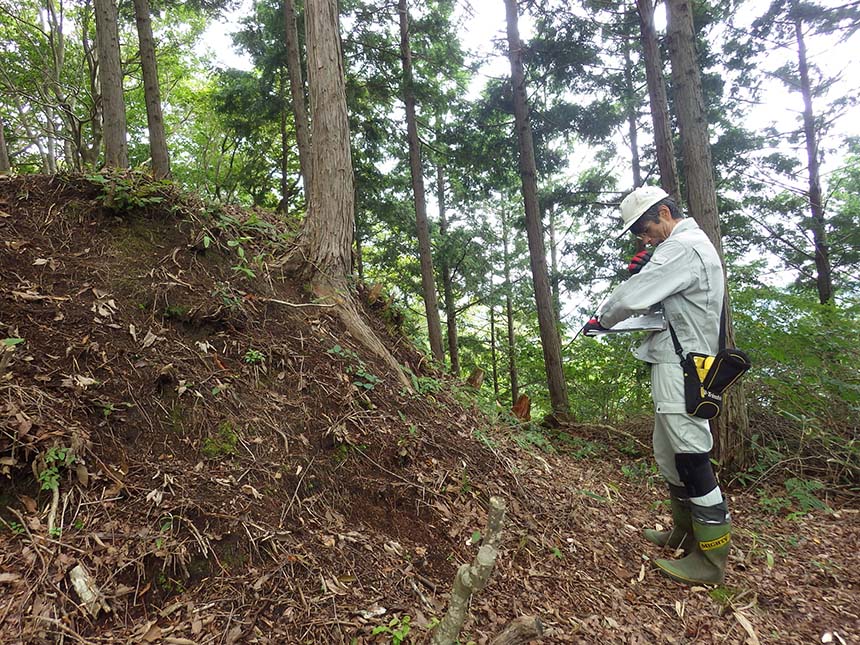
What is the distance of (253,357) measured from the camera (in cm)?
327

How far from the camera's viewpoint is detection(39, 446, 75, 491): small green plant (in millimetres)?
2193

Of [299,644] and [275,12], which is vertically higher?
[275,12]

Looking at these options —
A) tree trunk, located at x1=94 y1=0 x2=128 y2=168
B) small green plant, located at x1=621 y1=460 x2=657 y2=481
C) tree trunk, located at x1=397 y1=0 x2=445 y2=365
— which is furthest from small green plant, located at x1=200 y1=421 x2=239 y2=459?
tree trunk, located at x1=397 y1=0 x2=445 y2=365

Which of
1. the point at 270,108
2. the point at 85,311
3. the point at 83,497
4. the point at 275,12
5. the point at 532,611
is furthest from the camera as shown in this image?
the point at 270,108

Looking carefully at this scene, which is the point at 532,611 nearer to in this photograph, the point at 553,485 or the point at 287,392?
the point at 553,485

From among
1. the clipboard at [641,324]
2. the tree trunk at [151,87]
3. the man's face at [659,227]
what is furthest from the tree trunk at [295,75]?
the clipboard at [641,324]

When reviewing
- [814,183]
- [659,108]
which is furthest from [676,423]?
[814,183]

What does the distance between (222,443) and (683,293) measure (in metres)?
3.17

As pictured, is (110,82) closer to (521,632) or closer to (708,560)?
(521,632)

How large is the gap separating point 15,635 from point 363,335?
2.84 m

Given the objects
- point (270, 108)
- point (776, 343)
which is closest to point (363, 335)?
point (776, 343)

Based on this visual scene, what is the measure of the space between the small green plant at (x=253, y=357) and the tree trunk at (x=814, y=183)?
13.6 meters

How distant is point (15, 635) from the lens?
167 centimetres

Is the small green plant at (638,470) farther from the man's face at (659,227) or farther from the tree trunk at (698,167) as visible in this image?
the man's face at (659,227)
